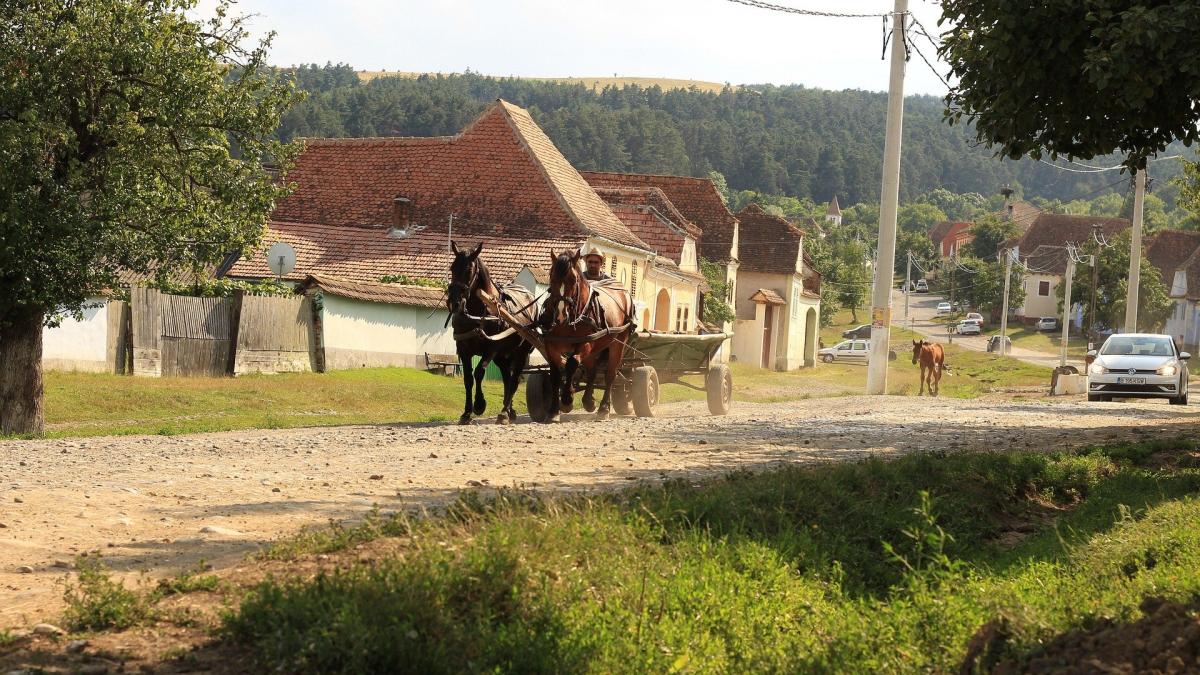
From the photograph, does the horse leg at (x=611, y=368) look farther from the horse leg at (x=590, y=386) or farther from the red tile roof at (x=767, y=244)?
the red tile roof at (x=767, y=244)

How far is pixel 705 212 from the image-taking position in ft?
200

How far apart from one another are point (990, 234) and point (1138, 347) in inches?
3997

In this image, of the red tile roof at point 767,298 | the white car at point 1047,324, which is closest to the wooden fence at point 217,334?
the red tile roof at point 767,298

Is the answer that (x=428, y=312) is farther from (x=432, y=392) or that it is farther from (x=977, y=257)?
(x=977, y=257)

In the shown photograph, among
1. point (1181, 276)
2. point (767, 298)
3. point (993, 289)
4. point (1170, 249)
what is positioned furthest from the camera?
point (993, 289)

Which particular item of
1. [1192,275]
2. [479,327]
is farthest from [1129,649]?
[1192,275]

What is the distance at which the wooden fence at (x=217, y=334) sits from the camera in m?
26.2

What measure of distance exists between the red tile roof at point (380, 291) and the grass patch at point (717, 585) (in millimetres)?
20648

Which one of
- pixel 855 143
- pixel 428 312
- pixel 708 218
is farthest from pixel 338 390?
pixel 855 143

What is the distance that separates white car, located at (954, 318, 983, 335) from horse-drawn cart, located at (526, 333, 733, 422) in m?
79.7

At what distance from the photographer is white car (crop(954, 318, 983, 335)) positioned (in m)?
98.5

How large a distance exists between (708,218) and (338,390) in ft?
121

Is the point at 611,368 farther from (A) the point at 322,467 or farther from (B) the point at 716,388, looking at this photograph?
(A) the point at 322,467

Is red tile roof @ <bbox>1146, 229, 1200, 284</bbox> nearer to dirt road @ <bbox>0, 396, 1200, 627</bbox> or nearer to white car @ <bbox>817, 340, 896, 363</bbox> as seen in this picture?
white car @ <bbox>817, 340, 896, 363</bbox>
